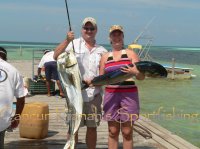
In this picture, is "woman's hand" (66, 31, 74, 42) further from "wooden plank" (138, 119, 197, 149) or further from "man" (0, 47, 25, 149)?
"wooden plank" (138, 119, 197, 149)

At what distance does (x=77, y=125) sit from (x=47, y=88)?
24.3ft

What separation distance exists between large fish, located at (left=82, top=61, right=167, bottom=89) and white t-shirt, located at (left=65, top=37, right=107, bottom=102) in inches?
9.7

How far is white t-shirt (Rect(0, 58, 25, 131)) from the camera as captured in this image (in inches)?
147

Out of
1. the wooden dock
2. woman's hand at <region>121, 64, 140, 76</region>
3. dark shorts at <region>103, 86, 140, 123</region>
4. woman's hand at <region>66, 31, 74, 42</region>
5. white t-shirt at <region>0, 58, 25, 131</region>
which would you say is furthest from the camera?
the wooden dock

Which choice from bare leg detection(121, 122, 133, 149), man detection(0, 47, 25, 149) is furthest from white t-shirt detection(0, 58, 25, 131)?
bare leg detection(121, 122, 133, 149)

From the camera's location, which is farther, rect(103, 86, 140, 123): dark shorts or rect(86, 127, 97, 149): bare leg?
rect(86, 127, 97, 149): bare leg

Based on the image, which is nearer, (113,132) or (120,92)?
(120,92)

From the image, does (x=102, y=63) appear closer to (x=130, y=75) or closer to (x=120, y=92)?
(x=120, y=92)

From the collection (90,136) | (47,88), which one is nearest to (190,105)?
(47,88)

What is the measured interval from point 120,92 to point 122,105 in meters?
0.16

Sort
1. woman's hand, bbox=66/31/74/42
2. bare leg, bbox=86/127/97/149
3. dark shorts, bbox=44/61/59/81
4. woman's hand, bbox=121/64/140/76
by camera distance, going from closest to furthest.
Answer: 1. woman's hand, bbox=121/64/140/76
2. woman's hand, bbox=66/31/74/42
3. bare leg, bbox=86/127/97/149
4. dark shorts, bbox=44/61/59/81

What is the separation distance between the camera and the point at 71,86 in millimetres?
3986

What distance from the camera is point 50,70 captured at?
1028 centimetres

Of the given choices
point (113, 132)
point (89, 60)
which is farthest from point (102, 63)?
point (113, 132)
